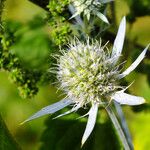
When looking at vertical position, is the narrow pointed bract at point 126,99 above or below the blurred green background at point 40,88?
above

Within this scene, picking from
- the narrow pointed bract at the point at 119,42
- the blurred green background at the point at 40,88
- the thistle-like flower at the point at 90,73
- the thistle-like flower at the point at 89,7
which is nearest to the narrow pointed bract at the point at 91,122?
the thistle-like flower at the point at 90,73

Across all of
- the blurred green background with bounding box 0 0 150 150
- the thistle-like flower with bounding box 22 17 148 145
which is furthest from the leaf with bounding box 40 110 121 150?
the blurred green background with bounding box 0 0 150 150

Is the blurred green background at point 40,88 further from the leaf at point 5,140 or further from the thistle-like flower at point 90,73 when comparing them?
the leaf at point 5,140

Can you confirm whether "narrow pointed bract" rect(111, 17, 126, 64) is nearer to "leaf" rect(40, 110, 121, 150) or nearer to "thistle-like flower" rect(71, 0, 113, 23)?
"thistle-like flower" rect(71, 0, 113, 23)

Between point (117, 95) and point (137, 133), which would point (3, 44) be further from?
point (137, 133)

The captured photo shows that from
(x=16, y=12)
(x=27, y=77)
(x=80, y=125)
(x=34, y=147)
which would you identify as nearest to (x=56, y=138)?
(x=80, y=125)
